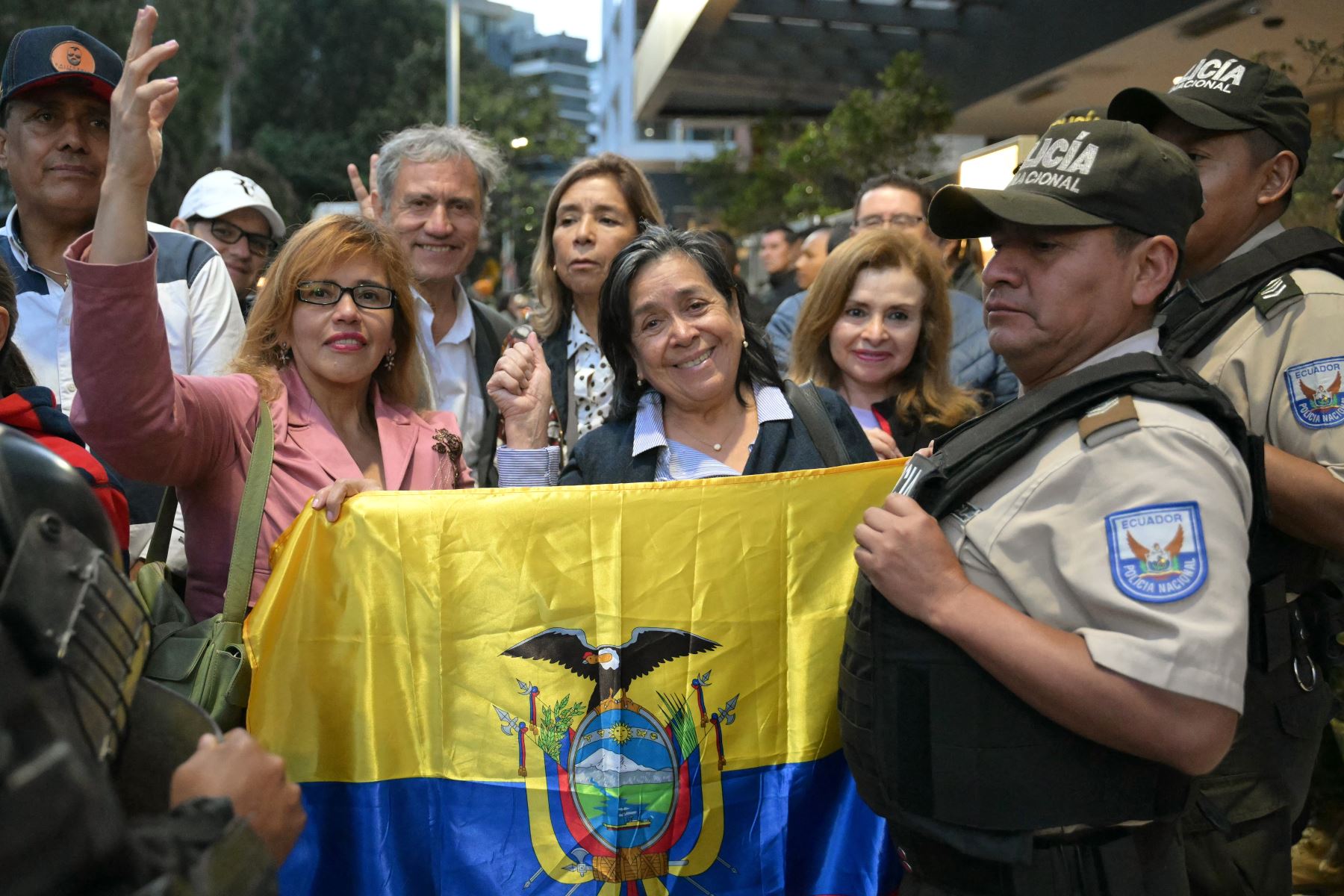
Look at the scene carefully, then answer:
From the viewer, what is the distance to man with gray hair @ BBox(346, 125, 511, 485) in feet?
13.3

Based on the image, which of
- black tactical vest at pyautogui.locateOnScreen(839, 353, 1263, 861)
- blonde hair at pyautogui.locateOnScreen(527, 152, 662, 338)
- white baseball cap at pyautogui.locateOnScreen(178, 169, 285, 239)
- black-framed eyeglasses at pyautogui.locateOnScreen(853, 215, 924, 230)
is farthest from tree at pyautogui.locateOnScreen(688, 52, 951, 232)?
black tactical vest at pyautogui.locateOnScreen(839, 353, 1263, 861)


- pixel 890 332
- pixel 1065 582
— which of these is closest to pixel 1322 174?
pixel 890 332

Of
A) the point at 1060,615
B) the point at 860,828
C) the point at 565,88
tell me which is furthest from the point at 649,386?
the point at 565,88

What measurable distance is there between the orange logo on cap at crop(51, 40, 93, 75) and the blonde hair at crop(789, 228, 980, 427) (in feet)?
7.82

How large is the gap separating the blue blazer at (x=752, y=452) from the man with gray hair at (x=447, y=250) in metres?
1.01

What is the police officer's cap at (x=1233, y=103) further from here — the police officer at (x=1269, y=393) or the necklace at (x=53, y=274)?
the necklace at (x=53, y=274)

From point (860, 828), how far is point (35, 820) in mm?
1915

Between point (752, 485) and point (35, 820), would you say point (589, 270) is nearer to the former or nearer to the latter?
point (752, 485)

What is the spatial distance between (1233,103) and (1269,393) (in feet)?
2.37

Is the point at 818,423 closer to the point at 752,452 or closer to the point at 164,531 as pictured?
the point at 752,452

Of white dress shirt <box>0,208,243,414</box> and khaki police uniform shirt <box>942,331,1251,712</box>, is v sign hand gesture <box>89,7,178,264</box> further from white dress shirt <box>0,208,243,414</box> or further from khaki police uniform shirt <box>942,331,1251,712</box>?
khaki police uniform shirt <box>942,331,1251,712</box>

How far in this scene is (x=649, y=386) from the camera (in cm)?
320

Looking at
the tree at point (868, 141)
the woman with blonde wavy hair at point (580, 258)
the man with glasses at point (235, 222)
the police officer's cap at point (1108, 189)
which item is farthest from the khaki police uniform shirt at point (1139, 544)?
the tree at point (868, 141)

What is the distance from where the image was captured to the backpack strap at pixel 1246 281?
258cm
